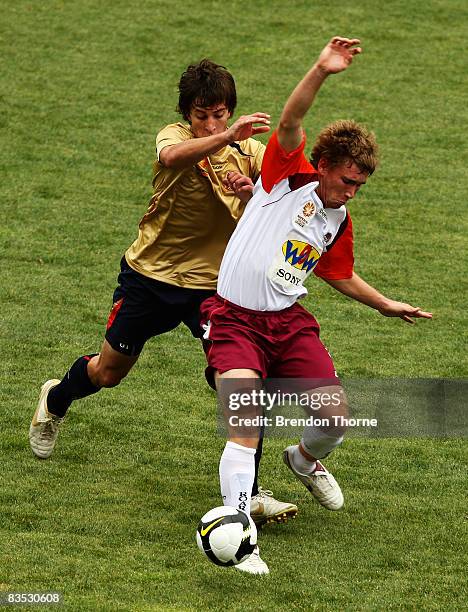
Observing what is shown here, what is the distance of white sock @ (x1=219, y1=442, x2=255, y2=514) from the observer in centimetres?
511

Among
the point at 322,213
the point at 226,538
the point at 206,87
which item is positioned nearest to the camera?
the point at 226,538

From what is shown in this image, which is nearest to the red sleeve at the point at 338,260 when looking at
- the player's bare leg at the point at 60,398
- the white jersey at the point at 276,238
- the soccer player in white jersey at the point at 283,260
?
the soccer player in white jersey at the point at 283,260

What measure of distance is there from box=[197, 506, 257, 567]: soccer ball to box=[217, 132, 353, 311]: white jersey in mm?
979

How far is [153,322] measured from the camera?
6145 mm

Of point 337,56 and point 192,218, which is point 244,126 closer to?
point 337,56

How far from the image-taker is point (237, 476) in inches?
201

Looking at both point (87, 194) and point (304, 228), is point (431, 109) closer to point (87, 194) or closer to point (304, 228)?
point (87, 194)

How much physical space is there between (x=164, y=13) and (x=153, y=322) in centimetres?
1013

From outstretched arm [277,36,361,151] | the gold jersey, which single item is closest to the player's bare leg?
the gold jersey

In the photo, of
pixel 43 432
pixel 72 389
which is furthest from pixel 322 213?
pixel 43 432

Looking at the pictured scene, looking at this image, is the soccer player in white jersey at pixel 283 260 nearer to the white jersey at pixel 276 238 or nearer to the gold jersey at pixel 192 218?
the white jersey at pixel 276 238

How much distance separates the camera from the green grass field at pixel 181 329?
5180 millimetres

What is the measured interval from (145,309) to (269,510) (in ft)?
3.84

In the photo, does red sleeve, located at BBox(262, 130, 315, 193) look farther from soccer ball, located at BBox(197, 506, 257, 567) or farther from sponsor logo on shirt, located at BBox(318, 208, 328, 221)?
soccer ball, located at BBox(197, 506, 257, 567)
